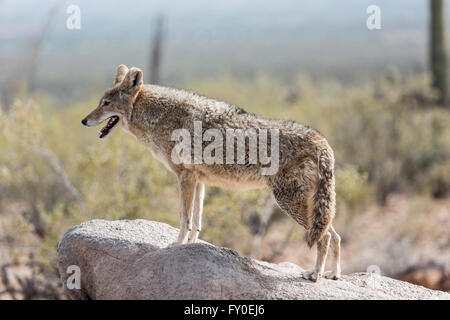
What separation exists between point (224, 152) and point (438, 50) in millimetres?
17555

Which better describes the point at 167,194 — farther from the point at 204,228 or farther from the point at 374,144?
the point at 374,144

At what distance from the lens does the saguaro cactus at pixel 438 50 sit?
885 inches

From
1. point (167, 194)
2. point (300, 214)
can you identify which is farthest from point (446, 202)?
point (300, 214)

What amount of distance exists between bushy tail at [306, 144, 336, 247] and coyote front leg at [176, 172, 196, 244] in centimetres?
139

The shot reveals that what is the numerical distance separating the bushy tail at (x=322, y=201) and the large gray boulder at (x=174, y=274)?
1.87ft

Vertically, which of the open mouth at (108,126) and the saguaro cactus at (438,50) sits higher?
the saguaro cactus at (438,50)

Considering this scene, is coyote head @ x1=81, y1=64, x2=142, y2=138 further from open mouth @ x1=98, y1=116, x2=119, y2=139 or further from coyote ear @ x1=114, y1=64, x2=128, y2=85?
coyote ear @ x1=114, y1=64, x2=128, y2=85

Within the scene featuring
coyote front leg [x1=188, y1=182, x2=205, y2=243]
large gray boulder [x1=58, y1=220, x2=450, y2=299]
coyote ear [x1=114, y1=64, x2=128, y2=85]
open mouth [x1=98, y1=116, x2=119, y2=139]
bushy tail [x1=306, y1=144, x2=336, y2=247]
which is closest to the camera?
large gray boulder [x1=58, y1=220, x2=450, y2=299]

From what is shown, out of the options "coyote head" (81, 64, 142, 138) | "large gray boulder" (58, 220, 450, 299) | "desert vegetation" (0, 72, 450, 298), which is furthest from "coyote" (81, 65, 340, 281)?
"desert vegetation" (0, 72, 450, 298)

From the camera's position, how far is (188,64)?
63469 mm

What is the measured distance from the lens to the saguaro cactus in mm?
22469

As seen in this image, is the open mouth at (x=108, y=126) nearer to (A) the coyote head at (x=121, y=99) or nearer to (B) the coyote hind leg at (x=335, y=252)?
(A) the coyote head at (x=121, y=99)

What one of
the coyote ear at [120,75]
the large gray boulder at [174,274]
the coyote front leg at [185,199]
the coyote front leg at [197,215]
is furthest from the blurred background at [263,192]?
the coyote ear at [120,75]
